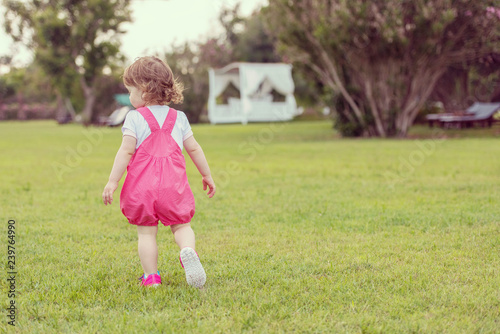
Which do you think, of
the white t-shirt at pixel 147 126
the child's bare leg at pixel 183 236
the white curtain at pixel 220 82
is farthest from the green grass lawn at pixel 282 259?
the white curtain at pixel 220 82

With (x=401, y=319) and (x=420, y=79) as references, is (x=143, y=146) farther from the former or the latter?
(x=420, y=79)

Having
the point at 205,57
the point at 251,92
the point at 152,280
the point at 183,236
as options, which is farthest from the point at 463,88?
the point at 152,280

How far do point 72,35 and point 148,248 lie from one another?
38275 mm

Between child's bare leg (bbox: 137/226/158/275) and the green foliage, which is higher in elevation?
the green foliage

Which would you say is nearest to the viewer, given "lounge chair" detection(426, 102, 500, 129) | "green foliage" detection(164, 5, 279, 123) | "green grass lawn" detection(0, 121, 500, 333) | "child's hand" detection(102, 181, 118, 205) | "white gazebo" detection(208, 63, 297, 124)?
"green grass lawn" detection(0, 121, 500, 333)

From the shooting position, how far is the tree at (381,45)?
14.1m

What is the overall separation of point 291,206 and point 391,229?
1.39m

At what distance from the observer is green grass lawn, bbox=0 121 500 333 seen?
2.56 m

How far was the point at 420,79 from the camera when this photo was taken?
16.1 metres

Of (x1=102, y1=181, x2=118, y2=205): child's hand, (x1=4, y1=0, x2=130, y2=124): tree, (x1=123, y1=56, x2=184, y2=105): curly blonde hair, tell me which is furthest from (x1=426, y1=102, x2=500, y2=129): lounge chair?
(x1=4, y1=0, x2=130, y2=124): tree

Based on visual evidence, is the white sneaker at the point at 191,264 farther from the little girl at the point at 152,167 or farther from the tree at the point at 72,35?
the tree at the point at 72,35

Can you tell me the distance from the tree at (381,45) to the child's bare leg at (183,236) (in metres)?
12.1

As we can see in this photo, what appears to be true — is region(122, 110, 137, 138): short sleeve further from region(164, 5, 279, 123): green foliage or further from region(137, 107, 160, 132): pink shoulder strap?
region(164, 5, 279, 123): green foliage

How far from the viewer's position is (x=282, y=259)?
362 cm
